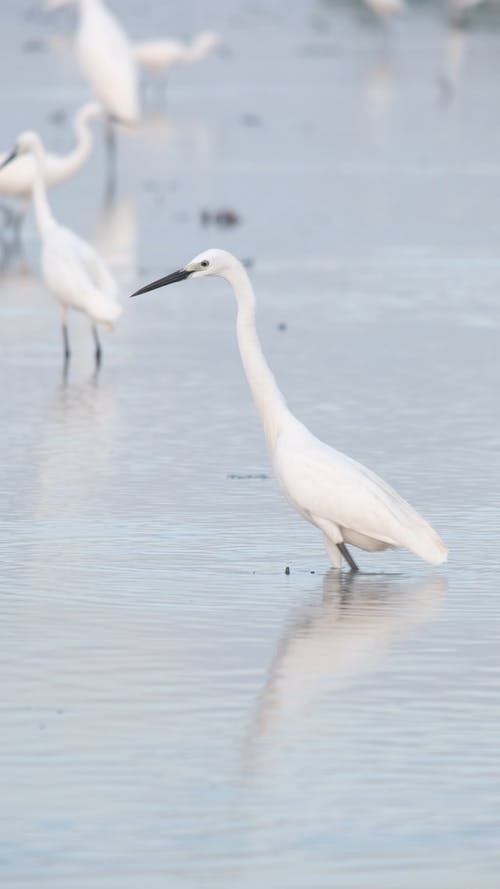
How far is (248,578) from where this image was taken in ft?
27.4

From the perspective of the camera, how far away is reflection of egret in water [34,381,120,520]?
9703mm

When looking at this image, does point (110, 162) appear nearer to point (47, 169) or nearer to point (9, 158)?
point (47, 169)

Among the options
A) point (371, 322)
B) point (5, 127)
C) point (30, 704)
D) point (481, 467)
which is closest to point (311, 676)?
point (30, 704)

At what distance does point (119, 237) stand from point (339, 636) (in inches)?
Result: 457

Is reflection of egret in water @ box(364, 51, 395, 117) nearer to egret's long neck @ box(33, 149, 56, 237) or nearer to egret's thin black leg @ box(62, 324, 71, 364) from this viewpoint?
egret's long neck @ box(33, 149, 56, 237)

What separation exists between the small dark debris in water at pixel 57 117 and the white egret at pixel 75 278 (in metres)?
12.6

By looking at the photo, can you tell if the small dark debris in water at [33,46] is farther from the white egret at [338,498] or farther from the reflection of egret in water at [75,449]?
the white egret at [338,498]

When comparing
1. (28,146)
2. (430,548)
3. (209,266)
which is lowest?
(28,146)

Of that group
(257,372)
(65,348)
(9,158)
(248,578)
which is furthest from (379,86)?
(248,578)

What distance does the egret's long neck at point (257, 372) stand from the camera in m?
8.80

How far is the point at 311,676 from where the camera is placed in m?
6.98

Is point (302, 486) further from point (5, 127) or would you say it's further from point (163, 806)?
point (5, 127)

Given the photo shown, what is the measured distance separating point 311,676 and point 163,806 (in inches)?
53.4

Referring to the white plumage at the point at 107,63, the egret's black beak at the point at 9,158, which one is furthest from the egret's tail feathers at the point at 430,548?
the white plumage at the point at 107,63
